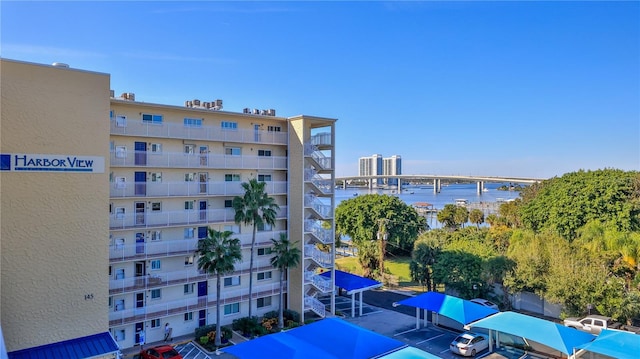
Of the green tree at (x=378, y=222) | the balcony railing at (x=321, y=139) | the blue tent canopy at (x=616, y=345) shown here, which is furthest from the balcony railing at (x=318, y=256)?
the green tree at (x=378, y=222)

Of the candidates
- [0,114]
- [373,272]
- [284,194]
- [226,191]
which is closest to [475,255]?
[373,272]

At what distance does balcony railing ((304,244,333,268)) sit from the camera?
3014 centimetres

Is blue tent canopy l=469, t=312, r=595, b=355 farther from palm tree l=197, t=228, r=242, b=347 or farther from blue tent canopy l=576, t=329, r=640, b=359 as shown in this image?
palm tree l=197, t=228, r=242, b=347

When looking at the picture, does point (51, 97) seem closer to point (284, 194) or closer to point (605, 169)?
point (284, 194)

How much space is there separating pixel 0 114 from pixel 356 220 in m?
45.9

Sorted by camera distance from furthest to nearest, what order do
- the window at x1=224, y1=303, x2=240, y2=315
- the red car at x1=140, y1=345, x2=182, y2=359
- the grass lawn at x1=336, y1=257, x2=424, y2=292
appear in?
the grass lawn at x1=336, y1=257, x2=424, y2=292 → the window at x1=224, y1=303, x2=240, y2=315 → the red car at x1=140, y1=345, x2=182, y2=359

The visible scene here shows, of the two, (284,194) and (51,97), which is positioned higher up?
(51,97)

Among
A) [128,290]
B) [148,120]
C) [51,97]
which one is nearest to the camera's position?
[51,97]

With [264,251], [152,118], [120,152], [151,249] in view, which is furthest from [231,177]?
[120,152]

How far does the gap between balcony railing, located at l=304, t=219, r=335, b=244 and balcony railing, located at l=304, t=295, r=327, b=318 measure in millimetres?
4435

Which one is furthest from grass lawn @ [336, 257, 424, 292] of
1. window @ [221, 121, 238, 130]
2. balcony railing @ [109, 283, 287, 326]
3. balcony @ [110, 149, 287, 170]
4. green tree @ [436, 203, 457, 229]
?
window @ [221, 121, 238, 130]

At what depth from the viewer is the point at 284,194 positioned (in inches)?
1206

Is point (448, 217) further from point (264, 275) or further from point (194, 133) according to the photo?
point (194, 133)

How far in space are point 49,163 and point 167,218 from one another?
25.3 ft
